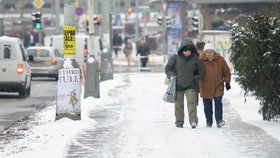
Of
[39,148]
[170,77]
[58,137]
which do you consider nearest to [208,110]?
[170,77]

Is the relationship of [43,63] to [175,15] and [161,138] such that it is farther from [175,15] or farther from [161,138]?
[161,138]

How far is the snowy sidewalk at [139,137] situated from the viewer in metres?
12.8

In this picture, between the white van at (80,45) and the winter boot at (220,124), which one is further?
the white van at (80,45)

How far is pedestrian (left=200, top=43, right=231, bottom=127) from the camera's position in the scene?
16562 millimetres

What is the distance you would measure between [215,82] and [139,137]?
2407 mm

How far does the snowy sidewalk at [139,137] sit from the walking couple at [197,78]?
36 centimetres

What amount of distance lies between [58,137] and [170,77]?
277 cm

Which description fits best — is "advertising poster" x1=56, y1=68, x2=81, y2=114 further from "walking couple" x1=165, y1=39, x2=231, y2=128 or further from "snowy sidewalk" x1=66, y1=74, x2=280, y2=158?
"walking couple" x1=165, y1=39, x2=231, y2=128

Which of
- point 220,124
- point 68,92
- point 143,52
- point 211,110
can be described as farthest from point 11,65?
point 143,52

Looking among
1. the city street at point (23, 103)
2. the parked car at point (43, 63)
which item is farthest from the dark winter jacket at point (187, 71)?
the parked car at point (43, 63)

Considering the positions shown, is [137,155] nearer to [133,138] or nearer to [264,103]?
[133,138]

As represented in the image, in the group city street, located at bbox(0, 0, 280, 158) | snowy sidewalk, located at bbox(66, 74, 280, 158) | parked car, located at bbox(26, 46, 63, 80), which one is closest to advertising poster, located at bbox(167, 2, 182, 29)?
parked car, located at bbox(26, 46, 63, 80)

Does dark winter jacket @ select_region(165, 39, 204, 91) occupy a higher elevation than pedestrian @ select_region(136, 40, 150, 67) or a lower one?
higher

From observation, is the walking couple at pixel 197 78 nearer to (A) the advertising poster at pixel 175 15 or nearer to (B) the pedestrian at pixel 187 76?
(B) the pedestrian at pixel 187 76
